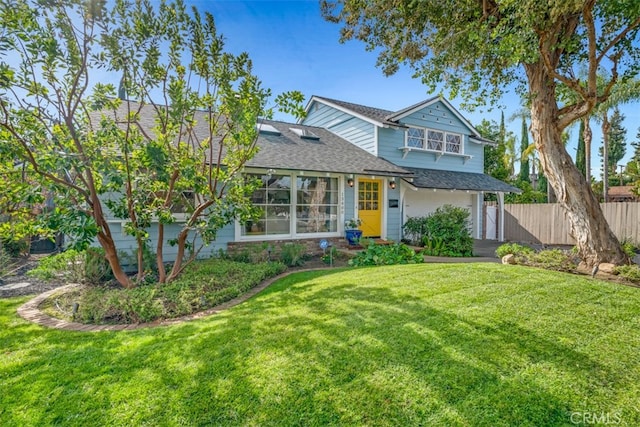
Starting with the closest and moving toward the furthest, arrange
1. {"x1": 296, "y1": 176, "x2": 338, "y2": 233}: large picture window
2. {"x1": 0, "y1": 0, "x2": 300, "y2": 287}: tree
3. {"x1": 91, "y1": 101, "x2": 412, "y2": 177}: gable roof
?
1. {"x1": 0, "y1": 0, "x2": 300, "y2": 287}: tree
2. {"x1": 91, "y1": 101, "x2": 412, "y2": 177}: gable roof
3. {"x1": 296, "y1": 176, "x2": 338, "y2": 233}: large picture window

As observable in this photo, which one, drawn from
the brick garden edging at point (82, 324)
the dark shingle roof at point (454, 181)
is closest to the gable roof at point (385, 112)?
the dark shingle roof at point (454, 181)

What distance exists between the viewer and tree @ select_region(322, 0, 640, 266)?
5.67 metres

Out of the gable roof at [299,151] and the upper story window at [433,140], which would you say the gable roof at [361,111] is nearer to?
the gable roof at [299,151]

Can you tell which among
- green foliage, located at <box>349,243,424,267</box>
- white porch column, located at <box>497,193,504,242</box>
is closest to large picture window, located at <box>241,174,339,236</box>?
green foliage, located at <box>349,243,424,267</box>

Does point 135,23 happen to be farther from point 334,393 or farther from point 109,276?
point 334,393

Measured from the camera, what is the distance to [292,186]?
977 cm

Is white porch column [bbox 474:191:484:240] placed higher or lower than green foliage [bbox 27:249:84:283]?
higher

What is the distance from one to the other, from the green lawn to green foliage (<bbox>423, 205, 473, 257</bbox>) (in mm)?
5267

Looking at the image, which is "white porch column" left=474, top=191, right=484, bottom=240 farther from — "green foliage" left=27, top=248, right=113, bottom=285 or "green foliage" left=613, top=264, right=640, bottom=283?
"green foliage" left=27, top=248, right=113, bottom=285

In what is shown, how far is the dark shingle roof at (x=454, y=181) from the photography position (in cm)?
1209

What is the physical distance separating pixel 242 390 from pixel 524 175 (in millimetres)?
33853

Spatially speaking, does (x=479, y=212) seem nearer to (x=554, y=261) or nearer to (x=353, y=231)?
(x=353, y=231)

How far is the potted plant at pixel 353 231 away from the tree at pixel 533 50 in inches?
188

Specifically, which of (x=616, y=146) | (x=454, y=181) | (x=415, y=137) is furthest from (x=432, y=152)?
(x=616, y=146)
